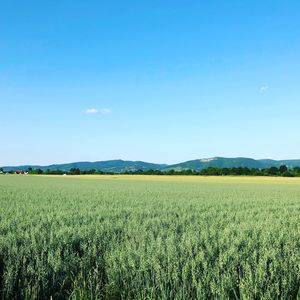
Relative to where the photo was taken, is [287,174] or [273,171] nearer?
[287,174]

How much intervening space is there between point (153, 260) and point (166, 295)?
960 mm

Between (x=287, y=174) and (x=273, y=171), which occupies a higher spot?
(x=273, y=171)

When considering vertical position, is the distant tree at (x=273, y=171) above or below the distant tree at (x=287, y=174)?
above

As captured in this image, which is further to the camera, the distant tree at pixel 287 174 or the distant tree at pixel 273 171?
the distant tree at pixel 273 171

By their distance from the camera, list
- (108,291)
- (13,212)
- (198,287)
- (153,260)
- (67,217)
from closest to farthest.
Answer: (198,287), (108,291), (153,260), (67,217), (13,212)

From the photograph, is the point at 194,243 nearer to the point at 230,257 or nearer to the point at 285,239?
the point at 230,257

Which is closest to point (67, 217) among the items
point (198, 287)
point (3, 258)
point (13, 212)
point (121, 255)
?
point (13, 212)

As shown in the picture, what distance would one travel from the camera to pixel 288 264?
6.64 m

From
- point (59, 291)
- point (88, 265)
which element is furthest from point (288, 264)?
point (59, 291)

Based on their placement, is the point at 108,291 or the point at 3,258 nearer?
the point at 108,291

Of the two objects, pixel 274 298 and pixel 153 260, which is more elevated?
pixel 153 260

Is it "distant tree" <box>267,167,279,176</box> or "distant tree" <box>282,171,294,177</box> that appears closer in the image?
"distant tree" <box>282,171,294,177</box>

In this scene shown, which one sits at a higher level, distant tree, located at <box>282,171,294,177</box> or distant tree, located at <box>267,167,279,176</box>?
distant tree, located at <box>267,167,279,176</box>

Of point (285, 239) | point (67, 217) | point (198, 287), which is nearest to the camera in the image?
point (198, 287)
